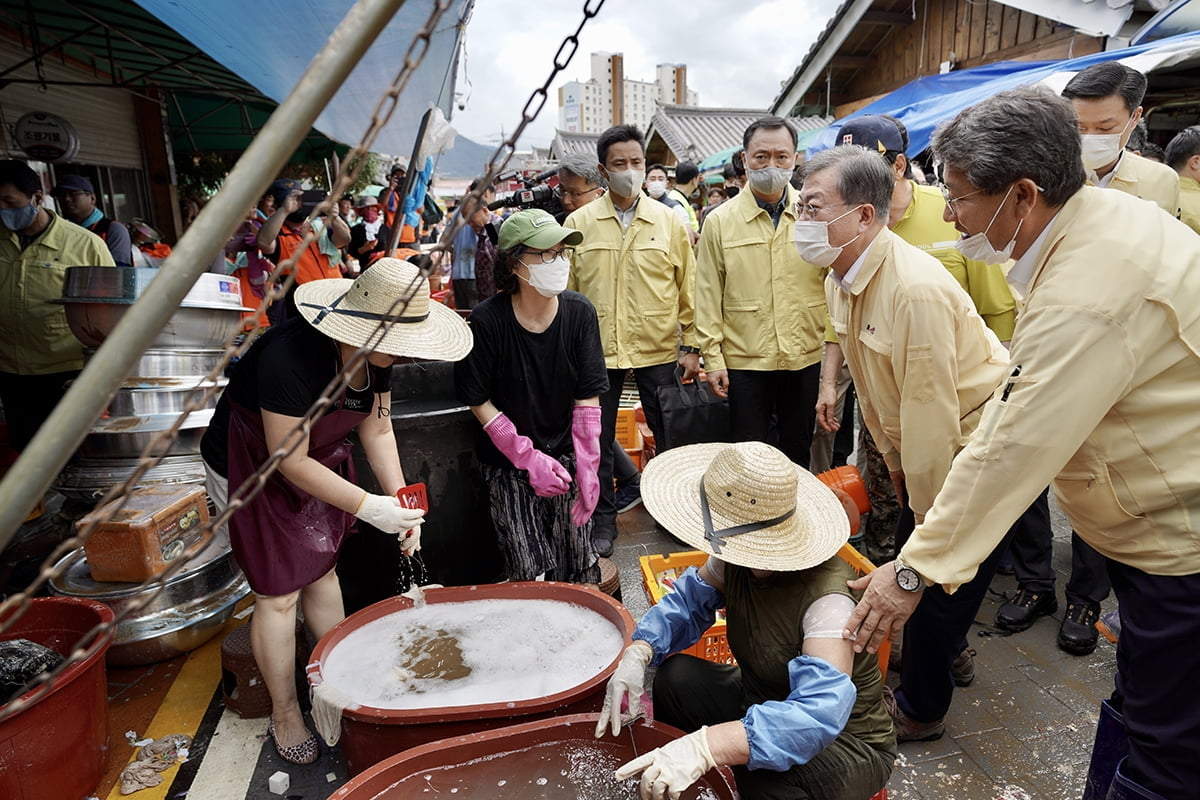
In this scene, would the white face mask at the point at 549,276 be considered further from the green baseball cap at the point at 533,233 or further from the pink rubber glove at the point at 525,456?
the pink rubber glove at the point at 525,456

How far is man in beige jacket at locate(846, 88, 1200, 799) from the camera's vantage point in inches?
58.6

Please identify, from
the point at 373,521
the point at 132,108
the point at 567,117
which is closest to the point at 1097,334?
the point at 373,521

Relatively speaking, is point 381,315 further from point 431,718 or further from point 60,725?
point 60,725

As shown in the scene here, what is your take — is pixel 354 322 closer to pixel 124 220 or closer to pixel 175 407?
pixel 175 407

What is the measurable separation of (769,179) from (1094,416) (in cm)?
244

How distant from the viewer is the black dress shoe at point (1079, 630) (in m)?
2.99

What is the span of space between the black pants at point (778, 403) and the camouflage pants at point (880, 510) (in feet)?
1.47

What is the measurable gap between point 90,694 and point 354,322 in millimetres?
1438

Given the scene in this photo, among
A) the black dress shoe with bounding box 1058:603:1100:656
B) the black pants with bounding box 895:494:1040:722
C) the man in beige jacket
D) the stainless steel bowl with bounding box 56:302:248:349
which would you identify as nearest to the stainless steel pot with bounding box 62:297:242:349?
the stainless steel bowl with bounding box 56:302:248:349

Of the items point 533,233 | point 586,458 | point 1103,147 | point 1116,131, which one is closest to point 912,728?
point 586,458

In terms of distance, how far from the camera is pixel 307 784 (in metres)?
2.42

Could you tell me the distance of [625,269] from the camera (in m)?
3.99

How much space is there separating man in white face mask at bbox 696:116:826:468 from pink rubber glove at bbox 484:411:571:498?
1.35 meters

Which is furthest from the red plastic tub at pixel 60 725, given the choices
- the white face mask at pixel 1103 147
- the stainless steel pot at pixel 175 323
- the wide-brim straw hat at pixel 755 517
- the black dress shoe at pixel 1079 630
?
the white face mask at pixel 1103 147
